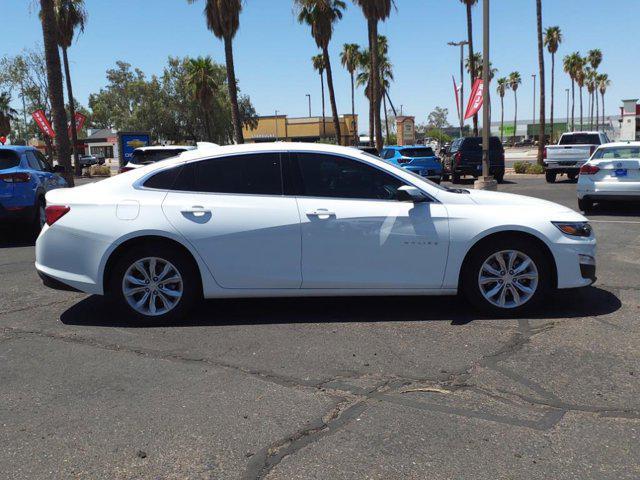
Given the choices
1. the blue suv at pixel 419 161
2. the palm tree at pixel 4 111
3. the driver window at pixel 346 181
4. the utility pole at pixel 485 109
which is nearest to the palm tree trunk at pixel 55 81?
the blue suv at pixel 419 161

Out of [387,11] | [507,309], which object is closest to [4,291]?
[507,309]

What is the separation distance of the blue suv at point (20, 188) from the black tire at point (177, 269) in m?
5.89

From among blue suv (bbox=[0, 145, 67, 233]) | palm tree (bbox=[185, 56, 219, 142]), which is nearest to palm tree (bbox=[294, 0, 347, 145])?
palm tree (bbox=[185, 56, 219, 142])

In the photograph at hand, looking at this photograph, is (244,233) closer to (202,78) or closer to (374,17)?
(374,17)

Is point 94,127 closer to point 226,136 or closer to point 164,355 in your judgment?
point 226,136

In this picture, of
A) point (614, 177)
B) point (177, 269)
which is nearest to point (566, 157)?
point (614, 177)

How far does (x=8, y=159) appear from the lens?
10.6 m

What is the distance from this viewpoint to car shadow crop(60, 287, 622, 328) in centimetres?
566

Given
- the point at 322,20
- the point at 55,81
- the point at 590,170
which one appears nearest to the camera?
the point at 590,170

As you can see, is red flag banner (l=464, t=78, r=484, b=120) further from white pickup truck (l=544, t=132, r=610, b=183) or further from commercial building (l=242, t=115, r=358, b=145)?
commercial building (l=242, t=115, r=358, b=145)

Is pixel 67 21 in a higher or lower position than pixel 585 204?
higher

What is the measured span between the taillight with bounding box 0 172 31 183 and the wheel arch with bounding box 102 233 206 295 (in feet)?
19.4

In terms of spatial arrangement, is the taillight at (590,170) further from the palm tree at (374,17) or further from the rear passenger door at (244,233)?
the palm tree at (374,17)

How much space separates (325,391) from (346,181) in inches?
85.9
